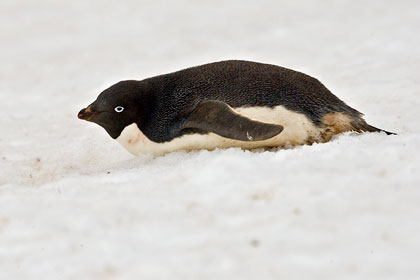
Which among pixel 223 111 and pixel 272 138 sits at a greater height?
pixel 223 111

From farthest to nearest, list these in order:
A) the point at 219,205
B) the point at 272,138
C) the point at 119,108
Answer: the point at 119,108 < the point at 272,138 < the point at 219,205

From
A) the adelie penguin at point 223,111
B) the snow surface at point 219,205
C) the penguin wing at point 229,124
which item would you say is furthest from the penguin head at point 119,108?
the penguin wing at point 229,124

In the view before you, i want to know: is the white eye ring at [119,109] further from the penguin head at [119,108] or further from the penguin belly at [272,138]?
the penguin belly at [272,138]

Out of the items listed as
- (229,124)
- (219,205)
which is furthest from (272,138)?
(219,205)

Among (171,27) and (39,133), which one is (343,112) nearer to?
(39,133)

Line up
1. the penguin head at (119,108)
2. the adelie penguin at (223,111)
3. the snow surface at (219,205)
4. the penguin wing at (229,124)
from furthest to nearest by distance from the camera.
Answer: the penguin head at (119,108) < the adelie penguin at (223,111) < the penguin wing at (229,124) < the snow surface at (219,205)

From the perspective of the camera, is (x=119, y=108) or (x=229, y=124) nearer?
(x=229, y=124)

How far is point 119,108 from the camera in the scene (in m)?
3.60

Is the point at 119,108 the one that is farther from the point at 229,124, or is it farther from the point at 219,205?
the point at 219,205

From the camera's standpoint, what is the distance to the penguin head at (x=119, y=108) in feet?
11.8

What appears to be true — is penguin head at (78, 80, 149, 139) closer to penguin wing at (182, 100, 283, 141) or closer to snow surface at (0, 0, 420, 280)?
snow surface at (0, 0, 420, 280)

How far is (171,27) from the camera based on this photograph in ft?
28.1

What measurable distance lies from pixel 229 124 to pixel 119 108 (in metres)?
0.69

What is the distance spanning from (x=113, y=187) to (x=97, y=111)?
0.87 meters
